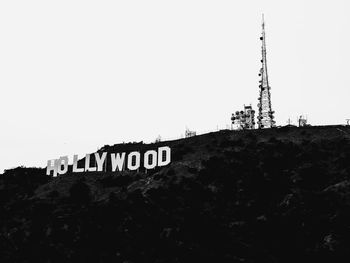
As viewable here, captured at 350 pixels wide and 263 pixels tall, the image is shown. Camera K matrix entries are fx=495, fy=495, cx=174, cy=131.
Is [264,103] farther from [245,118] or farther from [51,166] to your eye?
[51,166]

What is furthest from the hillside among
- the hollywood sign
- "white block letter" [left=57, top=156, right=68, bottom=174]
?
"white block letter" [left=57, top=156, right=68, bottom=174]

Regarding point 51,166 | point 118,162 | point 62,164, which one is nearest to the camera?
point 118,162

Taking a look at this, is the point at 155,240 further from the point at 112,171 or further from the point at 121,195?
the point at 112,171

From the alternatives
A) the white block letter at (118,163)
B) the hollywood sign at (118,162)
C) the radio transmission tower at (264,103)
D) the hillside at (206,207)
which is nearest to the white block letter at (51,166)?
the hollywood sign at (118,162)

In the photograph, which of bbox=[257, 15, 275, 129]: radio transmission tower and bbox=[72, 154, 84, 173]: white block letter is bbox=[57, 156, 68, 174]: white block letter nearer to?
bbox=[72, 154, 84, 173]: white block letter

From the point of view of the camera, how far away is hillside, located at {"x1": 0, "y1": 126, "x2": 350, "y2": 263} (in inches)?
1623

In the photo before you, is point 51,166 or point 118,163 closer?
point 118,163

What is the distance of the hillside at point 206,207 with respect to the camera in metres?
41.2

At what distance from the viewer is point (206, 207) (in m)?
50.8

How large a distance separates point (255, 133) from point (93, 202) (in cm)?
2465

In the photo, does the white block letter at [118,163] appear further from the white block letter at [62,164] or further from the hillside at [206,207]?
the white block letter at [62,164]

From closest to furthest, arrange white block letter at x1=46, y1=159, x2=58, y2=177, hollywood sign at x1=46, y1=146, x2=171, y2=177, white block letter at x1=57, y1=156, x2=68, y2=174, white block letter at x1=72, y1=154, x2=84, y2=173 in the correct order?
1. hollywood sign at x1=46, y1=146, x2=171, y2=177
2. white block letter at x1=72, y1=154, x2=84, y2=173
3. white block letter at x1=57, y1=156, x2=68, y2=174
4. white block letter at x1=46, y1=159, x2=58, y2=177

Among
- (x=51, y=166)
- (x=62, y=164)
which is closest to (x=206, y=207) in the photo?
(x=62, y=164)

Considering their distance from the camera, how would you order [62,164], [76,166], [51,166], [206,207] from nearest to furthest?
[206,207] < [76,166] < [62,164] < [51,166]
